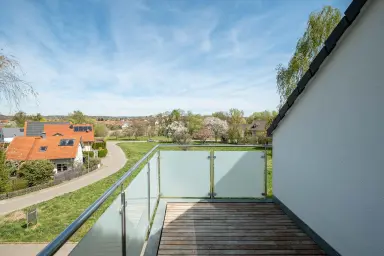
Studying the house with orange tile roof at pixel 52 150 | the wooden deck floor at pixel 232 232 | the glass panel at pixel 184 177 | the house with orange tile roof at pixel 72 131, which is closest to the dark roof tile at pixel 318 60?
the wooden deck floor at pixel 232 232

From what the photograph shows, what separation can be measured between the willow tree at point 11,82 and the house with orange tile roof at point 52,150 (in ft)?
62.9

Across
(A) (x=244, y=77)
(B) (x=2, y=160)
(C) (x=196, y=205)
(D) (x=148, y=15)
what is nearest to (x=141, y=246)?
(C) (x=196, y=205)

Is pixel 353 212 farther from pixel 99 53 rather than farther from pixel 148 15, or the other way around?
pixel 99 53

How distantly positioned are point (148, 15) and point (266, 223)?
979 cm

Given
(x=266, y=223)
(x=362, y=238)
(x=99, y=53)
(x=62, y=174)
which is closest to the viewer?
(x=362, y=238)

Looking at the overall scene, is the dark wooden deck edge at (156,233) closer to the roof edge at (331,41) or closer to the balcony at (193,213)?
the balcony at (193,213)

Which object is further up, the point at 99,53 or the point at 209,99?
the point at 99,53

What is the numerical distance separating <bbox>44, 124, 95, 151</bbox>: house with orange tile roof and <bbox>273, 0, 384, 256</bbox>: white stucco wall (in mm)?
32999

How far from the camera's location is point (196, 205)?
12.7 ft

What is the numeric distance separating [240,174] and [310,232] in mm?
1427

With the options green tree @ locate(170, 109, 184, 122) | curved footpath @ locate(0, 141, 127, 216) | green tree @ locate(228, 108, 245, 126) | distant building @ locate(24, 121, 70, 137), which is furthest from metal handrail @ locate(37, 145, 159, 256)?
green tree @ locate(170, 109, 184, 122)

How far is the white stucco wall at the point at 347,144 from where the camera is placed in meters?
1.88

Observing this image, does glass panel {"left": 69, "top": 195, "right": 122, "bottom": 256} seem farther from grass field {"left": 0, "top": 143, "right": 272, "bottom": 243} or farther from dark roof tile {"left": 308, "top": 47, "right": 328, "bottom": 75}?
grass field {"left": 0, "top": 143, "right": 272, "bottom": 243}

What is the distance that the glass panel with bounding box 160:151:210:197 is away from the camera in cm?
414
